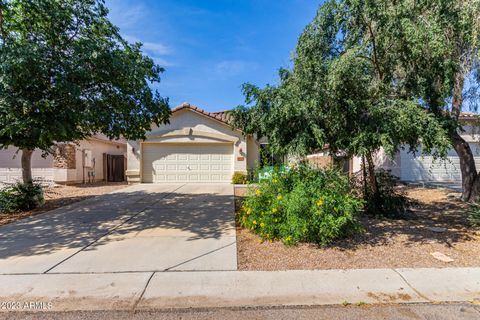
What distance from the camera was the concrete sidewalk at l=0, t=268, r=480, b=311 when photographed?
3400 millimetres

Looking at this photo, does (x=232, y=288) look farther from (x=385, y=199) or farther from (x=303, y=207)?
(x=385, y=199)

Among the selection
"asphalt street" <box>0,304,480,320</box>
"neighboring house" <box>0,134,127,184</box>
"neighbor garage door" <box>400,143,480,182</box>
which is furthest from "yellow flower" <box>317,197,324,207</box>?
"neighbor garage door" <box>400,143,480,182</box>

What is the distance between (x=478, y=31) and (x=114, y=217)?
890 centimetres

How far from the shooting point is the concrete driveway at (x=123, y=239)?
445 centimetres

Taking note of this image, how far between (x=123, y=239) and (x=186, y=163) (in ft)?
32.2

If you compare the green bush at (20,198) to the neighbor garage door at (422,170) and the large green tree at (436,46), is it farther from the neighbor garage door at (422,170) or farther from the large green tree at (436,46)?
the neighbor garage door at (422,170)

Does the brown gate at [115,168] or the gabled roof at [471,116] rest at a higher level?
the gabled roof at [471,116]

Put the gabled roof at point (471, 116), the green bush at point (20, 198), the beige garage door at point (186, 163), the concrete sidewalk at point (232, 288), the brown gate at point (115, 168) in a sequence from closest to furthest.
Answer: the concrete sidewalk at point (232, 288) < the gabled roof at point (471, 116) < the green bush at point (20, 198) < the beige garage door at point (186, 163) < the brown gate at point (115, 168)

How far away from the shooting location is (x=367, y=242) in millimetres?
5332

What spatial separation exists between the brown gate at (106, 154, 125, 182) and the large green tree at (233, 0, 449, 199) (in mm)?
15301

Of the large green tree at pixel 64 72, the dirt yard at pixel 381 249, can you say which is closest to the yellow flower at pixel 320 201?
the dirt yard at pixel 381 249

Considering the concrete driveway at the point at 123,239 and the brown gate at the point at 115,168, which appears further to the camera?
the brown gate at the point at 115,168

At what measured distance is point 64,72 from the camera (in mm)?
5977

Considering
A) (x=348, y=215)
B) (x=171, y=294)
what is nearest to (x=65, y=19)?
(x=171, y=294)
